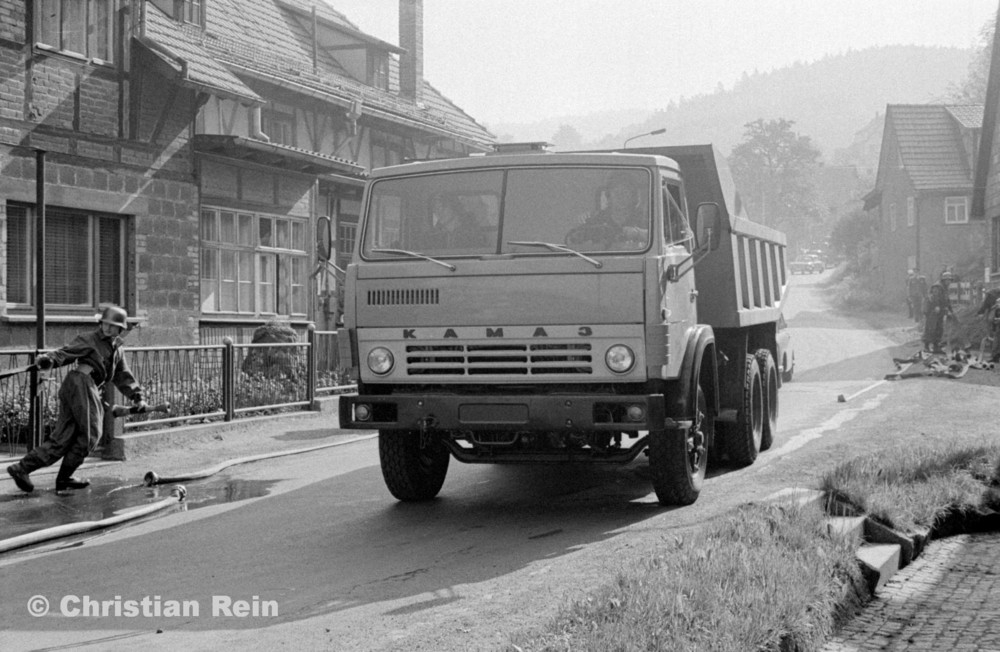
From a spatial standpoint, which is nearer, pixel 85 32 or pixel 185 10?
pixel 85 32

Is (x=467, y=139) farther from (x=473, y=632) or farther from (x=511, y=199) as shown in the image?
(x=473, y=632)

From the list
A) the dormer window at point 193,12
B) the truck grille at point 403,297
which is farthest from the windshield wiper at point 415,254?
the dormer window at point 193,12

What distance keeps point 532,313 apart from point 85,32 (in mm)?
13106

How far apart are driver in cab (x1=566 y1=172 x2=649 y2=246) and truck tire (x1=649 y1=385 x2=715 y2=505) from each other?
52.8 inches

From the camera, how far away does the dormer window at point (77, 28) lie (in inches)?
695

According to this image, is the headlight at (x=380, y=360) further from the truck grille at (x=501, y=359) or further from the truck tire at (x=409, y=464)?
the truck tire at (x=409, y=464)

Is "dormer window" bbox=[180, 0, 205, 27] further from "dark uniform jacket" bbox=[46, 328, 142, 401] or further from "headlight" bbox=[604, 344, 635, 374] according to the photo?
"headlight" bbox=[604, 344, 635, 374]

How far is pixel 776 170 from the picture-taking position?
119250 mm

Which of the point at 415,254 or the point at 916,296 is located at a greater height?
the point at 916,296

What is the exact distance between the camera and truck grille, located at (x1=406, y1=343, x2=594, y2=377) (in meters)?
A: 8.16

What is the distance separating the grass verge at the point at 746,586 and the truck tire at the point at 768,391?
13.0ft

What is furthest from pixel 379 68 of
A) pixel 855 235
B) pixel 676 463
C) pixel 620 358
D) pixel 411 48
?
pixel 855 235

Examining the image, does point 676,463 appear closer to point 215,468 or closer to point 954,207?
point 215,468

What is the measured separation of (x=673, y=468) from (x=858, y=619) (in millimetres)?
2792
